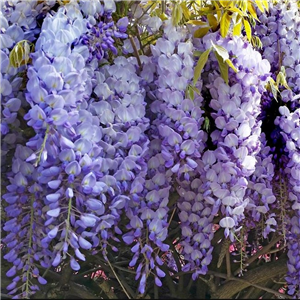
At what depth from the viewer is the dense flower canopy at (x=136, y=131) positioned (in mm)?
605

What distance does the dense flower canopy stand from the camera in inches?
23.8

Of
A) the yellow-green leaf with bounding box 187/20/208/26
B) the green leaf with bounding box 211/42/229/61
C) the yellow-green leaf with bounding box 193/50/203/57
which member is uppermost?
the yellow-green leaf with bounding box 187/20/208/26

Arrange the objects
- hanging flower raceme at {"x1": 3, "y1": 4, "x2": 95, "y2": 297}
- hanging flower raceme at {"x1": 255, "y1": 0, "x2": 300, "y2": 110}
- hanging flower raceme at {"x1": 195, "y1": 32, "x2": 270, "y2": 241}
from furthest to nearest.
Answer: hanging flower raceme at {"x1": 255, "y1": 0, "x2": 300, "y2": 110}
hanging flower raceme at {"x1": 195, "y1": 32, "x2": 270, "y2": 241}
hanging flower raceme at {"x1": 3, "y1": 4, "x2": 95, "y2": 297}

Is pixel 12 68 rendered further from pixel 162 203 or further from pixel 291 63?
pixel 291 63

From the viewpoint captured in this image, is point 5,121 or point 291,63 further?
point 291,63

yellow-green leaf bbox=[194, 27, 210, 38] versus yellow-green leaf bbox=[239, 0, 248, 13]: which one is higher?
yellow-green leaf bbox=[239, 0, 248, 13]

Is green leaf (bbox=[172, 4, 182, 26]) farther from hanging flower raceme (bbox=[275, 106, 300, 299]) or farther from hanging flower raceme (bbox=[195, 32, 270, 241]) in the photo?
hanging flower raceme (bbox=[275, 106, 300, 299])

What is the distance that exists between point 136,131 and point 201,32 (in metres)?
0.18

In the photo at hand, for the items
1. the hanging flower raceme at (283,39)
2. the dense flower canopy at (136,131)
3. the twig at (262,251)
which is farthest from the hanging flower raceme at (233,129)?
the twig at (262,251)

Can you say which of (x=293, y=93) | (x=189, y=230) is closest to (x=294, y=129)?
(x=293, y=93)

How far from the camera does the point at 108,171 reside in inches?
25.7

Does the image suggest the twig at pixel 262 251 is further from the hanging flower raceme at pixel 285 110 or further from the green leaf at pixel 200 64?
the green leaf at pixel 200 64

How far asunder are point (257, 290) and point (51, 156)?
0.57m

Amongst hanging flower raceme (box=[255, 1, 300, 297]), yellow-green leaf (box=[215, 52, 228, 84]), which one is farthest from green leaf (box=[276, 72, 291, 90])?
yellow-green leaf (box=[215, 52, 228, 84])
